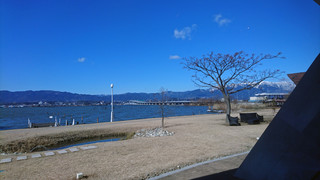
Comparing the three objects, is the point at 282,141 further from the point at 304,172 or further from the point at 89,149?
the point at 89,149

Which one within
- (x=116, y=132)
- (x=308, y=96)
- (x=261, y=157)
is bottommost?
(x=116, y=132)

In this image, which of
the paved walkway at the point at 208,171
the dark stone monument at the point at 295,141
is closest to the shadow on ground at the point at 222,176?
the paved walkway at the point at 208,171

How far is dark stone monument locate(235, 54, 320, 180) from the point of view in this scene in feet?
10.3

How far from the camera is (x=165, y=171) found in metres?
4.93

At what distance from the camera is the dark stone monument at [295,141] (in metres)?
3.13

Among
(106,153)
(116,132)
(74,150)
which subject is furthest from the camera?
(116,132)

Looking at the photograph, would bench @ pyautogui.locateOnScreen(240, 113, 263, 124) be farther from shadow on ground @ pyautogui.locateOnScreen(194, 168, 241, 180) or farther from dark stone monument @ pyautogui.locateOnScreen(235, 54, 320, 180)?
dark stone monument @ pyautogui.locateOnScreen(235, 54, 320, 180)

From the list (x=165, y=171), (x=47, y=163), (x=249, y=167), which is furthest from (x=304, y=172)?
(x=47, y=163)

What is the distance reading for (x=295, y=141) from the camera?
3.36 metres

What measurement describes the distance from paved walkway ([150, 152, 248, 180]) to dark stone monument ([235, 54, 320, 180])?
659mm

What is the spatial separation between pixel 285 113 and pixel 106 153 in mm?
5996

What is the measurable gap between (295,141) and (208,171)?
2.11m

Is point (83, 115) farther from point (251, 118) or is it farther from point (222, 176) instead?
point (222, 176)

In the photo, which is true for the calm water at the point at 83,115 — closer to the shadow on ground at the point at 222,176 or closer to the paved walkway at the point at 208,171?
the paved walkway at the point at 208,171
